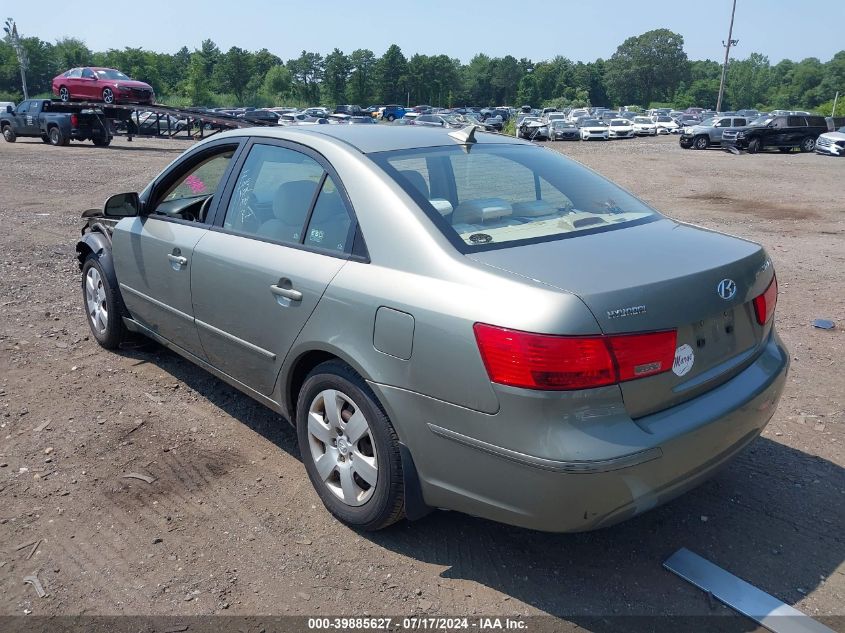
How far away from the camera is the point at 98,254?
16.9 feet

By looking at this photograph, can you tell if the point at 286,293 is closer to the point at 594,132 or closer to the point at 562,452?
the point at 562,452

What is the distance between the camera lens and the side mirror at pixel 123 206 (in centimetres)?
446

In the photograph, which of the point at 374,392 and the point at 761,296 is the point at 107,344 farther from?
the point at 761,296

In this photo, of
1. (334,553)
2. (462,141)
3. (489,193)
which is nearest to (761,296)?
(489,193)

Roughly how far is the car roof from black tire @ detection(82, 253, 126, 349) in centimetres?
173

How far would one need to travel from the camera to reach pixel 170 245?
4164 mm

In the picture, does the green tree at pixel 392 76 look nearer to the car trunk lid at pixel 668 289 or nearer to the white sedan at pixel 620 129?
the white sedan at pixel 620 129

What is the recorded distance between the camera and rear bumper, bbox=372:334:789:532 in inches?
93.6

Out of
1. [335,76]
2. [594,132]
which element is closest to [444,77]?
[335,76]

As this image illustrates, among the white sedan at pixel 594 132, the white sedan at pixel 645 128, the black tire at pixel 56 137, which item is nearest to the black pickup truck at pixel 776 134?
the white sedan at pixel 594 132

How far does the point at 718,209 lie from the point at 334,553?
486 inches

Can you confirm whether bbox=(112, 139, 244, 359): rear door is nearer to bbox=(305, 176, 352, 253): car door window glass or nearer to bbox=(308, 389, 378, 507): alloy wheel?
bbox=(305, 176, 352, 253): car door window glass

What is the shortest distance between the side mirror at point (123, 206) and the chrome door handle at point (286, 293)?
1.72 m

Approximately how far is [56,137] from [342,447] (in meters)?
31.6
